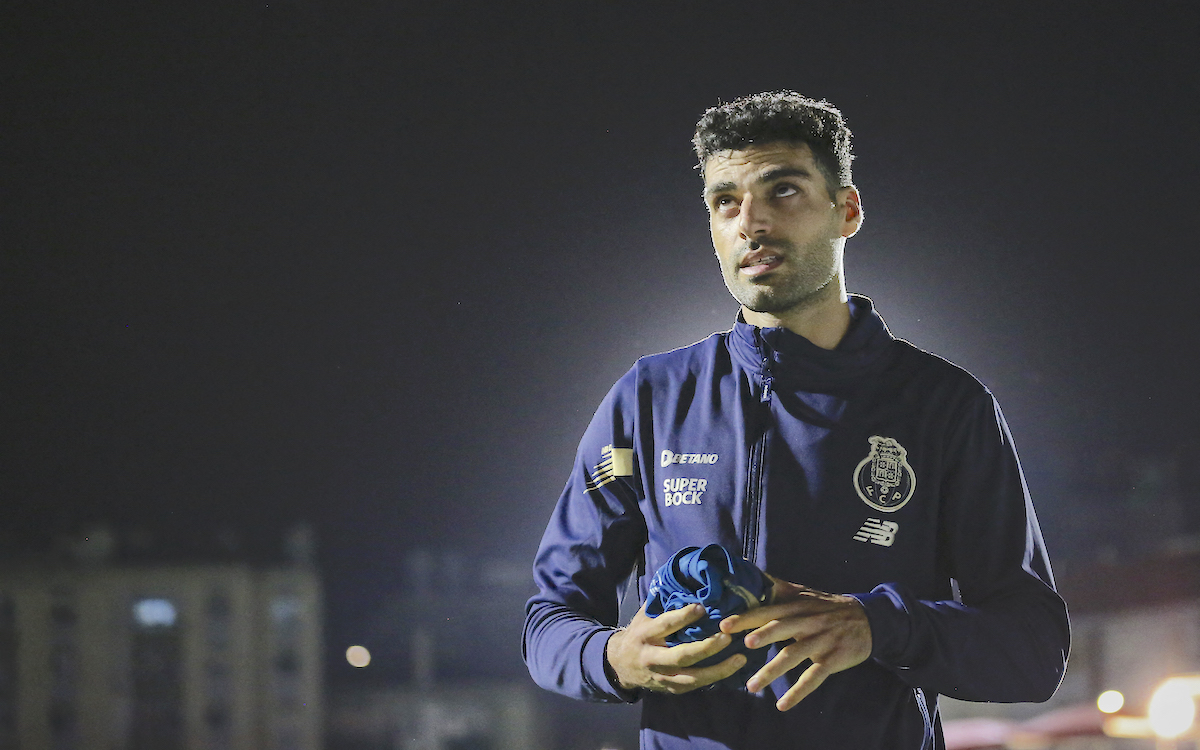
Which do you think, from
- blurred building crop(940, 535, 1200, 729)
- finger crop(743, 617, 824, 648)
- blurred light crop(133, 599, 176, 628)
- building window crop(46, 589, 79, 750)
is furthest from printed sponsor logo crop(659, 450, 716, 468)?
blurred light crop(133, 599, 176, 628)

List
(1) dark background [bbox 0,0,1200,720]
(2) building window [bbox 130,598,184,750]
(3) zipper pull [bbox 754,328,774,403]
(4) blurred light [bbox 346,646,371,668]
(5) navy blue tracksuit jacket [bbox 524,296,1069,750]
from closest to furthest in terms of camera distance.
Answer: (5) navy blue tracksuit jacket [bbox 524,296,1069,750], (3) zipper pull [bbox 754,328,774,403], (1) dark background [bbox 0,0,1200,720], (4) blurred light [bbox 346,646,371,668], (2) building window [bbox 130,598,184,750]

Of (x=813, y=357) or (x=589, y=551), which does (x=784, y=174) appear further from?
(x=589, y=551)

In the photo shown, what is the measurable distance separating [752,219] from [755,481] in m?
0.26

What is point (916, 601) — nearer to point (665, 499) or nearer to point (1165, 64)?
point (665, 499)

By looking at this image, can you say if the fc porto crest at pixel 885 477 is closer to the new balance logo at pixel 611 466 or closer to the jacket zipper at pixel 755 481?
the jacket zipper at pixel 755 481

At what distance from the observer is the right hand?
2.45ft

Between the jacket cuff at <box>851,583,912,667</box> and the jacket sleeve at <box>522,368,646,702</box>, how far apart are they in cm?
23

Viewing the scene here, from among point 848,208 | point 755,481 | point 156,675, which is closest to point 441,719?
point 156,675

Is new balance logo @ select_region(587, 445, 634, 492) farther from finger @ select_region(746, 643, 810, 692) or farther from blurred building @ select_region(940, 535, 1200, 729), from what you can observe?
blurred building @ select_region(940, 535, 1200, 729)

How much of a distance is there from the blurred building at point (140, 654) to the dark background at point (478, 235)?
0.22 m

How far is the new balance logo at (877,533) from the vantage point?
0.88 meters

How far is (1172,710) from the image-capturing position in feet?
6.01

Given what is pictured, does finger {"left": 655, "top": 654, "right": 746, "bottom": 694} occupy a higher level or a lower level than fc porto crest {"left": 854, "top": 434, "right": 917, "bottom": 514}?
lower

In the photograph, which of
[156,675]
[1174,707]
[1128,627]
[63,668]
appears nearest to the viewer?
[1174,707]
